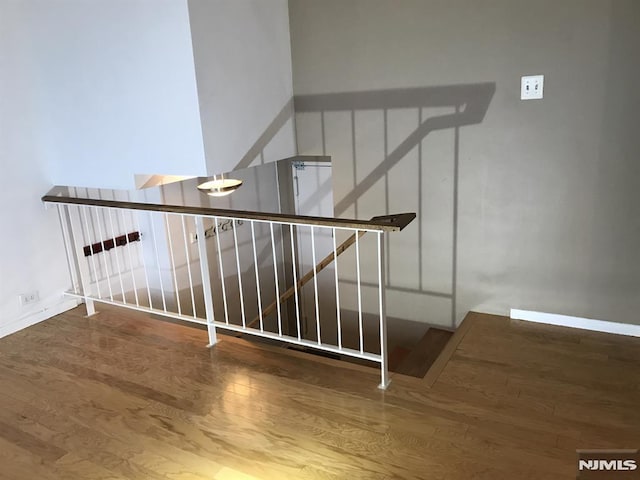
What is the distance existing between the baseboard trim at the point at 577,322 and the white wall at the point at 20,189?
3.33 meters

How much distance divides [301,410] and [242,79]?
2142mm

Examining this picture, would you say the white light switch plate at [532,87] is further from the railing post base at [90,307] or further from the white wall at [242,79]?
the railing post base at [90,307]

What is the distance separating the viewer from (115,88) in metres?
3.41

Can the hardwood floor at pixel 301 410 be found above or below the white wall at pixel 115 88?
below

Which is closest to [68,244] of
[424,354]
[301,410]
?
[301,410]

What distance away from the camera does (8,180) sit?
3615 millimetres

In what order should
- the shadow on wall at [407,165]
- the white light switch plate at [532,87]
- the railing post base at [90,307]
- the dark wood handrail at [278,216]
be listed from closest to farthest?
the dark wood handrail at [278,216], the white light switch plate at [532,87], the shadow on wall at [407,165], the railing post base at [90,307]

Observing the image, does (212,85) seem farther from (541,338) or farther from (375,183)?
(541,338)

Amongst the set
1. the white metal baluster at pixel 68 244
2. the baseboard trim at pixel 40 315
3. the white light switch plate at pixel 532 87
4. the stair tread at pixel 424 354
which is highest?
the white light switch plate at pixel 532 87

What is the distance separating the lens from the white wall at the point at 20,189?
11.6ft

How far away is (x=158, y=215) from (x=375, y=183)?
1752mm

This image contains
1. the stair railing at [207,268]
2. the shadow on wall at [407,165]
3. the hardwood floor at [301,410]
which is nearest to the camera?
the hardwood floor at [301,410]

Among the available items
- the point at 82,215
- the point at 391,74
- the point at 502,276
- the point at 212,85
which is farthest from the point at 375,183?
the point at 82,215

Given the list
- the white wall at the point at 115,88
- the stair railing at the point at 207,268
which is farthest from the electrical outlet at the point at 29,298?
the white wall at the point at 115,88
